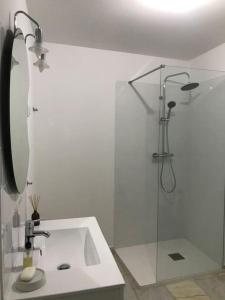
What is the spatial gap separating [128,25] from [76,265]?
203 centimetres

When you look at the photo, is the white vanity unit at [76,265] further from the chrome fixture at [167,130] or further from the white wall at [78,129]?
the chrome fixture at [167,130]

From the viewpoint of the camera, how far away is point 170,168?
9.91ft

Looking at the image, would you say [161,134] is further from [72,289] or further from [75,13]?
[72,289]

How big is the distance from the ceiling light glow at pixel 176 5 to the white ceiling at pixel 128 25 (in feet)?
0.17

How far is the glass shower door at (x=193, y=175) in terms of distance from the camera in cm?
276

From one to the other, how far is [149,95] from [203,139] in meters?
0.86

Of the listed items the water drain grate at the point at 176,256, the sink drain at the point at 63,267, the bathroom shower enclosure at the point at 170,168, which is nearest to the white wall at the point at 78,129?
the bathroom shower enclosure at the point at 170,168

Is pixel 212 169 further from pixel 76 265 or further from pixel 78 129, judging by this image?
pixel 76 265

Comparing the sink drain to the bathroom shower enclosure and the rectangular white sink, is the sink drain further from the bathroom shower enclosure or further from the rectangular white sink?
the bathroom shower enclosure

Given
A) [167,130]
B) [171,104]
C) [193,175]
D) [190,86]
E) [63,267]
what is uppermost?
[190,86]

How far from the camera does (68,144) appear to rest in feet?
9.32

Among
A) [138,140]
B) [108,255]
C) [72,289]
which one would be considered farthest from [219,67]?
[72,289]

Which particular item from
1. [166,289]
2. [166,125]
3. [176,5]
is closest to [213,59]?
[166,125]

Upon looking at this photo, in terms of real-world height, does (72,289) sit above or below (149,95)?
below
